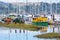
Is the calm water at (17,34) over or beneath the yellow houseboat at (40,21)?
beneath

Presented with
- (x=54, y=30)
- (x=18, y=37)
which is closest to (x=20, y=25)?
(x=18, y=37)

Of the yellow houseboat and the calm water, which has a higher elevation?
the yellow houseboat

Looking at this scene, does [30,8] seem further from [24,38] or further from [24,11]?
[24,38]

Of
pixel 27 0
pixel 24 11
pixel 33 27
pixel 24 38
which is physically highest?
pixel 27 0

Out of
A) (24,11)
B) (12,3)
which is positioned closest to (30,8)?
(24,11)

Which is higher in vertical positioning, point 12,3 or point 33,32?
point 12,3

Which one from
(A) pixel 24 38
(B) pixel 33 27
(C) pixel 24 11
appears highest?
(C) pixel 24 11

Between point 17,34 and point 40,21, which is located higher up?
point 40,21

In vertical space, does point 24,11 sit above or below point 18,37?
above

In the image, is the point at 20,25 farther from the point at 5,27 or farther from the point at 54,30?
the point at 54,30
